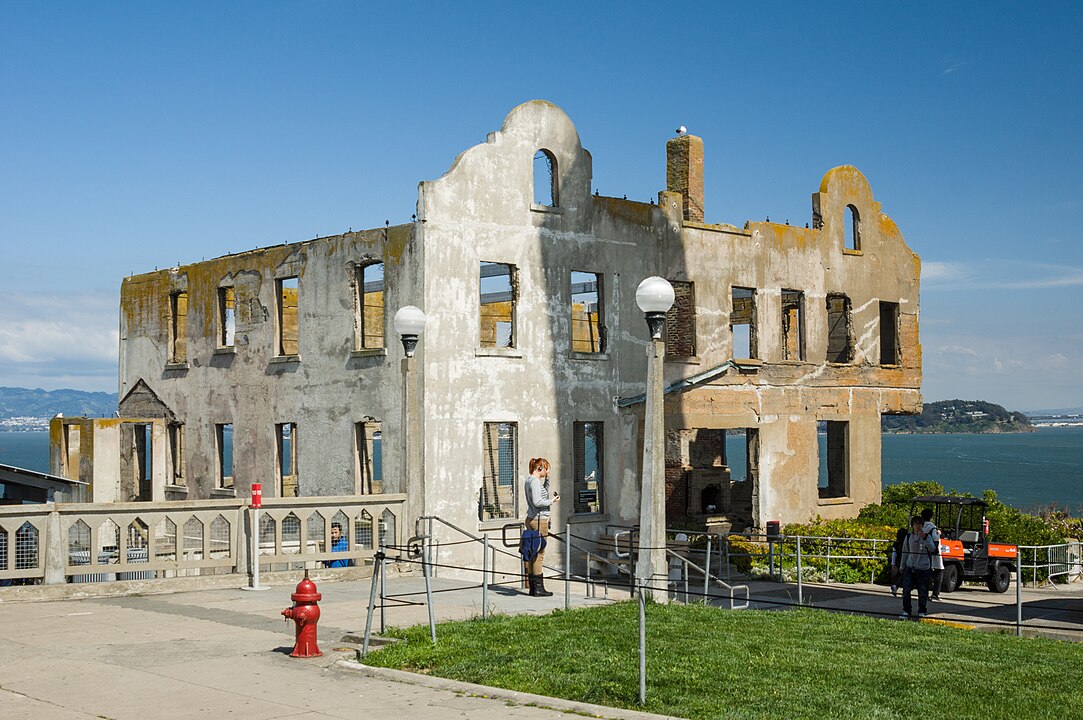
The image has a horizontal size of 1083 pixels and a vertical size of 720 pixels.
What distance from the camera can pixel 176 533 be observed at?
20.3 m

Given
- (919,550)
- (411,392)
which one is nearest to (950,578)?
(919,550)

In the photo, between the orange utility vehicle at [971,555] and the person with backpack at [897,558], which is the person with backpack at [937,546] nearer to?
the person with backpack at [897,558]

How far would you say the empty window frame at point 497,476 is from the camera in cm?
2675

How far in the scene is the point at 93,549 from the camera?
19.5 m

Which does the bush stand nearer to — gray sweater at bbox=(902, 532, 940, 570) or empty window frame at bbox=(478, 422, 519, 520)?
gray sweater at bbox=(902, 532, 940, 570)

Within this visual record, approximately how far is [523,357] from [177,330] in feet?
36.1

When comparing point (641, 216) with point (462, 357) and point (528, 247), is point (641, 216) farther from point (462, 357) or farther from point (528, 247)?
point (462, 357)

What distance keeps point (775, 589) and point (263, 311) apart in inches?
515

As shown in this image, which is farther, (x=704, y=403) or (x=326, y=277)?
(x=704, y=403)

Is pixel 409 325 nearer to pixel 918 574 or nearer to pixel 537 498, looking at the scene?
pixel 537 498

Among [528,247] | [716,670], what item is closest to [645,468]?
[716,670]

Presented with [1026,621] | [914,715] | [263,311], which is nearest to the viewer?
[914,715]

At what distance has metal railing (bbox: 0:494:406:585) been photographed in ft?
62.4

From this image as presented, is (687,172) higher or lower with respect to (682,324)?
higher
